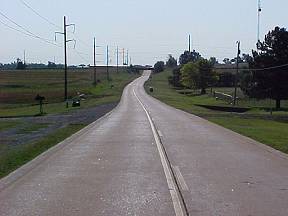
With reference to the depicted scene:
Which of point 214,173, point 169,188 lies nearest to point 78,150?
point 214,173

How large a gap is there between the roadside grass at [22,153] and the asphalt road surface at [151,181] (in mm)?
376

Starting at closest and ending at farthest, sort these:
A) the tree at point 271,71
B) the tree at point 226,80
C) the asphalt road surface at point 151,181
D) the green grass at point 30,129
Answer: the asphalt road surface at point 151,181 → the green grass at point 30,129 → the tree at point 271,71 → the tree at point 226,80

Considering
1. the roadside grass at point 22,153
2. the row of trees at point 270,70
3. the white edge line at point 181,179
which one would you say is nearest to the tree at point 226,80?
the row of trees at point 270,70

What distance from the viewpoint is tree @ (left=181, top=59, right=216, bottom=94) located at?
122 meters

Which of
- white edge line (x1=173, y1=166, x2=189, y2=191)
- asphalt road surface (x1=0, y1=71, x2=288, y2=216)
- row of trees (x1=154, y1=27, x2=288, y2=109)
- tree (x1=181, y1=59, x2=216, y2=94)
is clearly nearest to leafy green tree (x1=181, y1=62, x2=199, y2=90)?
tree (x1=181, y1=59, x2=216, y2=94)

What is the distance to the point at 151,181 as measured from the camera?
1223cm

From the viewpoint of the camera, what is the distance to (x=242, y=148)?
19703mm

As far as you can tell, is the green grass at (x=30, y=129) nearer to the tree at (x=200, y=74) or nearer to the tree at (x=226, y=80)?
the tree at (x=200, y=74)

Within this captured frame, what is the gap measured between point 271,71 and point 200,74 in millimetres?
40234

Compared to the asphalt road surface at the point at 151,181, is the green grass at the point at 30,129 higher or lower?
lower

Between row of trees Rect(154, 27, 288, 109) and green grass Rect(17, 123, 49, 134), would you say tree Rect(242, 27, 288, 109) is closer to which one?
row of trees Rect(154, 27, 288, 109)

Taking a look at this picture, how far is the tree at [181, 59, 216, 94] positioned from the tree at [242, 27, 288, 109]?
3492 cm

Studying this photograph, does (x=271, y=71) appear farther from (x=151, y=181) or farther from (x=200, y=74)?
(x=151, y=181)

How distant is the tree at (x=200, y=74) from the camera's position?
121812mm
